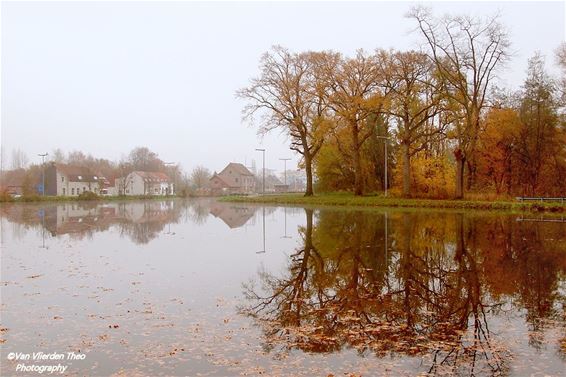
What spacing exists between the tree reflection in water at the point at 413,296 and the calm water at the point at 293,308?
4 centimetres

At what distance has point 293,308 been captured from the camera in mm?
9422

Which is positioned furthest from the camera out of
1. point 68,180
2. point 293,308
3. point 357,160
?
point 68,180

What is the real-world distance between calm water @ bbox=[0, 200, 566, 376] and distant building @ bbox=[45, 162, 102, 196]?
83.9 metres

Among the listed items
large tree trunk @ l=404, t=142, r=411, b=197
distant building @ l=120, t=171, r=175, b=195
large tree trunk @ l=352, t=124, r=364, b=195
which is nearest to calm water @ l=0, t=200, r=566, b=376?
large tree trunk @ l=404, t=142, r=411, b=197

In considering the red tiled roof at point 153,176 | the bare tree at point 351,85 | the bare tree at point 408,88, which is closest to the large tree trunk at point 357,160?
the bare tree at point 351,85

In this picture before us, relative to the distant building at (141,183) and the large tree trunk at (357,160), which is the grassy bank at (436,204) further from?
the distant building at (141,183)

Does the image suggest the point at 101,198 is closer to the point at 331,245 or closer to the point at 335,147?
the point at 335,147

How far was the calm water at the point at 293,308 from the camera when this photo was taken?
6738 mm

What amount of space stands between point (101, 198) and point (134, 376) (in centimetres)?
8014

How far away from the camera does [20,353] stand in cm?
705

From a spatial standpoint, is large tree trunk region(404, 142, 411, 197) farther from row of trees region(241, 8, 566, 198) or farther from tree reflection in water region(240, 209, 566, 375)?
tree reflection in water region(240, 209, 566, 375)

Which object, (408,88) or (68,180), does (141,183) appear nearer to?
(68,180)

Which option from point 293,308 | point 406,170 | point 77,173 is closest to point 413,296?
point 293,308

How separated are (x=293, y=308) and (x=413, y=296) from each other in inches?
106
